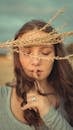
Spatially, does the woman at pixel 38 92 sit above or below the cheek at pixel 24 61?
below

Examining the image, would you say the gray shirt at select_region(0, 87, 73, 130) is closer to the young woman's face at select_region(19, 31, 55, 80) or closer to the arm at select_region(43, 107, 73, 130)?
the arm at select_region(43, 107, 73, 130)

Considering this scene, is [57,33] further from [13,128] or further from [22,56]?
[13,128]

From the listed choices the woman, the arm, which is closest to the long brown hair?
the woman

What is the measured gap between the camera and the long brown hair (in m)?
1.17

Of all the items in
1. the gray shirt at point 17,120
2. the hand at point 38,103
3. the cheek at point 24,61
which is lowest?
the gray shirt at point 17,120

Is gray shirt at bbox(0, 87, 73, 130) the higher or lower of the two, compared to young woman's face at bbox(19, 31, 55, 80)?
lower

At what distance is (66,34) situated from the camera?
70 centimetres

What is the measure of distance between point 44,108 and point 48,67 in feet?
0.44

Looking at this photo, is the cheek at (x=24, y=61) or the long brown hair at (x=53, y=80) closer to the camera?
the cheek at (x=24, y=61)

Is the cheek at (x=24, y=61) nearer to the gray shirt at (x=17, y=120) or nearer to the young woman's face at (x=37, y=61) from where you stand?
the young woman's face at (x=37, y=61)

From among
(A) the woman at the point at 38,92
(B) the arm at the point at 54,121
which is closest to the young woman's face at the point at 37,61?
(A) the woman at the point at 38,92

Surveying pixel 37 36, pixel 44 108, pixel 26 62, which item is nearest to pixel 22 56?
pixel 26 62

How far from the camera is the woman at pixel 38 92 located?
41.8 inches

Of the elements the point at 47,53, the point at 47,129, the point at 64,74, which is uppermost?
the point at 47,53
